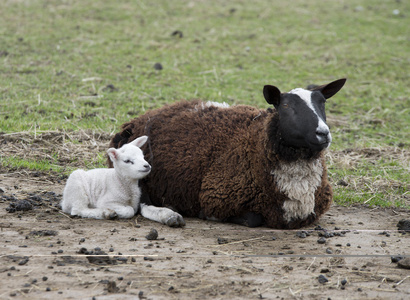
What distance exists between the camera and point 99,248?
5.40 meters

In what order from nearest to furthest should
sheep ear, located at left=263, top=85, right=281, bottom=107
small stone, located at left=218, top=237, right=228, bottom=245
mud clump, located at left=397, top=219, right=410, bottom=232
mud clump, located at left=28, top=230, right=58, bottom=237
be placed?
mud clump, located at left=28, top=230, right=58, bottom=237, small stone, located at left=218, top=237, right=228, bottom=245, sheep ear, located at left=263, top=85, right=281, bottom=107, mud clump, located at left=397, top=219, right=410, bottom=232

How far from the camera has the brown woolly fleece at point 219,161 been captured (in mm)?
6672

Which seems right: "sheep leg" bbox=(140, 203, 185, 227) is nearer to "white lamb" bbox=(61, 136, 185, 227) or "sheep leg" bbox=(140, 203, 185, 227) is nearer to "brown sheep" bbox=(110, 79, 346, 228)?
"white lamb" bbox=(61, 136, 185, 227)

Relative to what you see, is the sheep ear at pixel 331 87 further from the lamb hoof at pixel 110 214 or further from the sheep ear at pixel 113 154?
the lamb hoof at pixel 110 214

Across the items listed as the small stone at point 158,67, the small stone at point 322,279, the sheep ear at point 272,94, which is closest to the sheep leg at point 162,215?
the sheep ear at point 272,94

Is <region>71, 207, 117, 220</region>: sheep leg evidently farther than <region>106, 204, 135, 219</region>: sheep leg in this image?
No

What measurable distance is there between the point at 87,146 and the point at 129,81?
13.7ft

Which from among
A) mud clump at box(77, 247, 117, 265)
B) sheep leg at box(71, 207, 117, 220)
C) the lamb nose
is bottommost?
mud clump at box(77, 247, 117, 265)

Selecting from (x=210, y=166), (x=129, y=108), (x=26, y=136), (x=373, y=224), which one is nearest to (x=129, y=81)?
(x=129, y=108)

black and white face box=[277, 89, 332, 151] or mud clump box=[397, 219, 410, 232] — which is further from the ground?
black and white face box=[277, 89, 332, 151]

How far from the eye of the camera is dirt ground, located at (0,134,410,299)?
14.8 feet

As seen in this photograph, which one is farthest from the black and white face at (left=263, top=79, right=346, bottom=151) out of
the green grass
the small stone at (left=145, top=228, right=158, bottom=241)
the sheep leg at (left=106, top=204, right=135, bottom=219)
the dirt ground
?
the green grass

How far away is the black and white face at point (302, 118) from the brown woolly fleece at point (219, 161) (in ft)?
0.63

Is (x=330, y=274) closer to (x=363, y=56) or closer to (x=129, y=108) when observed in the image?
(x=129, y=108)
